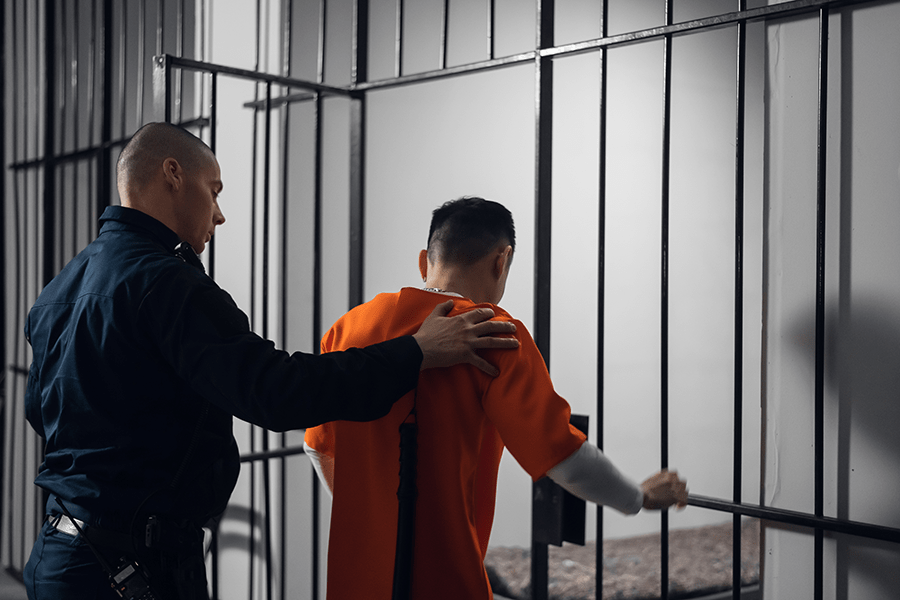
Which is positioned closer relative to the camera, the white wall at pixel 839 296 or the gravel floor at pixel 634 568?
the white wall at pixel 839 296

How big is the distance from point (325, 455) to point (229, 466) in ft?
0.71

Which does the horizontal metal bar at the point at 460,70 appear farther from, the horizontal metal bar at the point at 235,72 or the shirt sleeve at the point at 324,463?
the shirt sleeve at the point at 324,463

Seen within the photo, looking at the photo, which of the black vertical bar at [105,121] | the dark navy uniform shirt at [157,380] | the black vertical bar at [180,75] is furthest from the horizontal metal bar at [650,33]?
the black vertical bar at [105,121]

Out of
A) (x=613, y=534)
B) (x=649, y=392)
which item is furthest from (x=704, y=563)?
(x=649, y=392)

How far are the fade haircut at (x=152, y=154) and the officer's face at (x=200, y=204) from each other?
1.0 inches

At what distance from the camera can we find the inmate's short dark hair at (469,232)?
4.93 ft

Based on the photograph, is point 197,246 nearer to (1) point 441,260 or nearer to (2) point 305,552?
(1) point 441,260

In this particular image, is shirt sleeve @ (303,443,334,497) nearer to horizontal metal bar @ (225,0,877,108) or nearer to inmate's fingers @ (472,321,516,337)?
inmate's fingers @ (472,321,516,337)

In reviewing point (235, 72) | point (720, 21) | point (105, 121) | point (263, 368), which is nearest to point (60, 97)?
point (105, 121)

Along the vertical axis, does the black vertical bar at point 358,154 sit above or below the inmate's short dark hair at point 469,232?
above

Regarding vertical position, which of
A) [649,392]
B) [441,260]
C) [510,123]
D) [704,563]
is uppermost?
[510,123]

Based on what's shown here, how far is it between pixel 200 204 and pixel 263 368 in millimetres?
472

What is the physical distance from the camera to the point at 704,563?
3676mm

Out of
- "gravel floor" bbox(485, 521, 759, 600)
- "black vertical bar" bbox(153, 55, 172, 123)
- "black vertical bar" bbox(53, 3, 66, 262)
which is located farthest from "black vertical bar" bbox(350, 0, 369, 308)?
"black vertical bar" bbox(53, 3, 66, 262)
